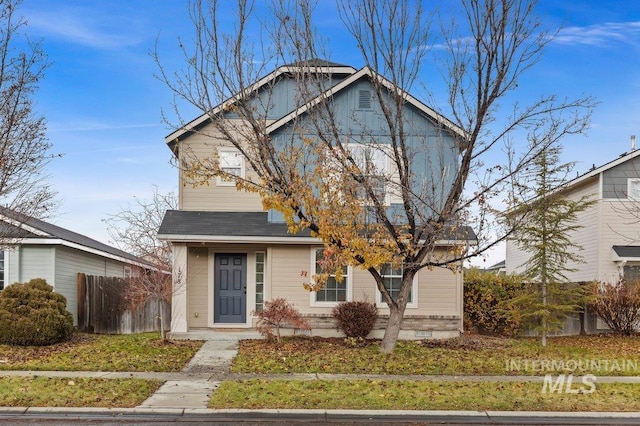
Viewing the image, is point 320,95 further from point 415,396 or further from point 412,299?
point 415,396

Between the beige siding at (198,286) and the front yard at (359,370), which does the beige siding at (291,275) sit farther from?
the beige siding at (198,286)

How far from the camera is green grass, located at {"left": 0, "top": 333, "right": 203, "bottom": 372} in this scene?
13078 millimetres

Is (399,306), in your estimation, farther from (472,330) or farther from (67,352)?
(67,352)

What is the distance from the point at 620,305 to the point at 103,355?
15328 millimetres

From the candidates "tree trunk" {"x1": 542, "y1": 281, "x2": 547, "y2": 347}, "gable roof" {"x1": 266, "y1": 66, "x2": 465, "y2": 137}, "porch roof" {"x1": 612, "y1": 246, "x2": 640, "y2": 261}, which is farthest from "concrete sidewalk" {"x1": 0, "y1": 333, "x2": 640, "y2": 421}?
"porch roof" {"x1": 612, "y1": 246, "x2": 640, "y2": 261}

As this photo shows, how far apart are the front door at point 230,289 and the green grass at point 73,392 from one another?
7.38 meters

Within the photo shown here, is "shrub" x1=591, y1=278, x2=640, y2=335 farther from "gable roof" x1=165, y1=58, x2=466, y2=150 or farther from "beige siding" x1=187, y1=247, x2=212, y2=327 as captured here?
"beige siding" x1=187, y1=247, x2=212, y2=327

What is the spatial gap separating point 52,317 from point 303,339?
21.4 ft

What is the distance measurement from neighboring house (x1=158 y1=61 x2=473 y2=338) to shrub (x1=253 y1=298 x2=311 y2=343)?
134 centimetres

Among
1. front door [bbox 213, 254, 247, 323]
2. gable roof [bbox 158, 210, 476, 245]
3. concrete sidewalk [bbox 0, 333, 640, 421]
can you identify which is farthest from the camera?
front door [bbox 213, 254, 247, 323]

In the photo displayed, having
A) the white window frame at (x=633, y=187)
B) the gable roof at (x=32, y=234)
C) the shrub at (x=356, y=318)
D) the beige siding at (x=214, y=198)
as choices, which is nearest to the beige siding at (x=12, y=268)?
the gable roof at (x=32, y=234)

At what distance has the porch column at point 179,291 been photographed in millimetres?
17906

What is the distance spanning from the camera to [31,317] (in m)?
16.0

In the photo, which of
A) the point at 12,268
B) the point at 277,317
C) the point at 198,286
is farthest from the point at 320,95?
the point at 12,268
